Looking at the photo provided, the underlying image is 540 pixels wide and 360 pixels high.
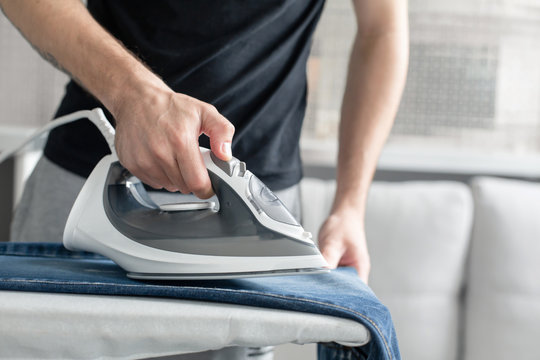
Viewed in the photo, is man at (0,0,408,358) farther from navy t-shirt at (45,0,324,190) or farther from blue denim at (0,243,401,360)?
blue denim at (0,243,401,360)

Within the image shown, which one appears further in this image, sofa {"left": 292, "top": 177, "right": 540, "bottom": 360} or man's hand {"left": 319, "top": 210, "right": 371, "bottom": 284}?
sofa {"left": 292, "top": 177, "right": 540, "bottom": 360}

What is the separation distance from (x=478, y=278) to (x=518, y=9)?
1.04 meters

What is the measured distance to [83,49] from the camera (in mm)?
719

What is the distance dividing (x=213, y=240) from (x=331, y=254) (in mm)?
234

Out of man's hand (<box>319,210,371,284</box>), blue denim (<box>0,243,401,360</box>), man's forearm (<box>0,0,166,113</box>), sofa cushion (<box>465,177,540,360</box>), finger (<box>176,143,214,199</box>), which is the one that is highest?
man's forearm (<box>0,0,166,113</box>)

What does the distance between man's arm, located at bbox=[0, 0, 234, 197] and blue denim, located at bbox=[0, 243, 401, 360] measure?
0.39ft

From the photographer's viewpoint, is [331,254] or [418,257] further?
[418,257]

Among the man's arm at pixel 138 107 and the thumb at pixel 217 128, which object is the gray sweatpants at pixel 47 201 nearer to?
the man's arm at pixel 138 107

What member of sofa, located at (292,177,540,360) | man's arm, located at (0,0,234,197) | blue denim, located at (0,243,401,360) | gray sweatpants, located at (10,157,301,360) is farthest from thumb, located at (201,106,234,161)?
sofa, located at (292,177,540,360)

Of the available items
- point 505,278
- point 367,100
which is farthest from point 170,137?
point 505,278

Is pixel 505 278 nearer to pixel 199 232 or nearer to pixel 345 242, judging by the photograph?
pixel 345 242

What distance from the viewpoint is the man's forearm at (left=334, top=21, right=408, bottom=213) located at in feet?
3.41

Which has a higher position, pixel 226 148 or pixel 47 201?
pixel 226 148

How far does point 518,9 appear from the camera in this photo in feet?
7.39
